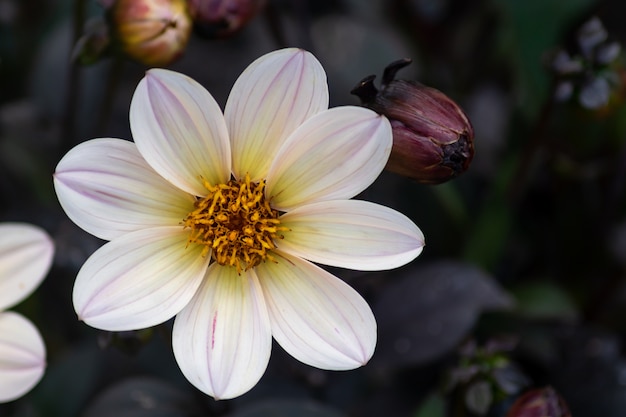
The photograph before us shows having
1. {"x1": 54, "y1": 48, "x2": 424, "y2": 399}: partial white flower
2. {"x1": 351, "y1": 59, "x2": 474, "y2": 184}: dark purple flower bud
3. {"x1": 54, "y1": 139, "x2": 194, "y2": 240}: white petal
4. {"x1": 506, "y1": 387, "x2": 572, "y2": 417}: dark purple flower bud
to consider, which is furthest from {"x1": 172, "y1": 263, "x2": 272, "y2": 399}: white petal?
{"x1": 506, "y1": 387, "x2": 572, "y2": 417}: dark purple flower bud

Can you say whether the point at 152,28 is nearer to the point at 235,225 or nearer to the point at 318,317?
the point at 235,225

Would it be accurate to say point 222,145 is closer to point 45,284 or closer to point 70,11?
point 45,284

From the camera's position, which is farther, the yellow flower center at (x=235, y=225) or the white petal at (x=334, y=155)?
the yellow flower center at (x=235, y=225)

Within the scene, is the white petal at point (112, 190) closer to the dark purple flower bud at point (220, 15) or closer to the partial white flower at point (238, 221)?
the partial white flower at point (238, 221)

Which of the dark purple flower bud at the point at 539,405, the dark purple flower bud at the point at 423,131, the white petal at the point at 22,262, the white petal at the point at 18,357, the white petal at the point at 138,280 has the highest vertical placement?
the dark purple flower bud at the point at 423,131

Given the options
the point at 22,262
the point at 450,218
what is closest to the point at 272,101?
the point at 22,262

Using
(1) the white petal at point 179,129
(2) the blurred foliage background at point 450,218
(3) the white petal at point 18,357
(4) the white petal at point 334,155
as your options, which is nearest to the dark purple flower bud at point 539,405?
(2) the blurred foliage background at point 450,218

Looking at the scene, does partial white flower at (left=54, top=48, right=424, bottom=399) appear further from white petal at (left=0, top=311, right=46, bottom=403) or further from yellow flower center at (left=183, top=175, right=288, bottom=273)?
white petal at (left=0, top=311, right=46, bottom=403)

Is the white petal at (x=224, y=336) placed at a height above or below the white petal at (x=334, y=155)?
below
